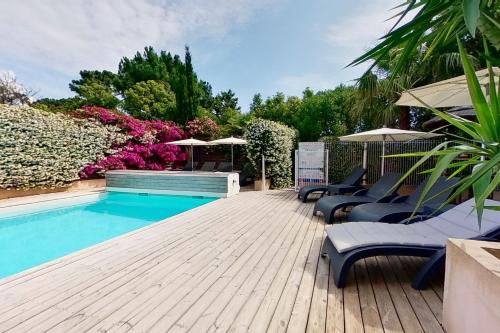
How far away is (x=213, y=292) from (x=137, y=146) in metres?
12.2

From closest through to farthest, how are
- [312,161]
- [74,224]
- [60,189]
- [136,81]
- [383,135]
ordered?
[74,224]
[383,135]
[312,161]
[60,189]
[136,81]

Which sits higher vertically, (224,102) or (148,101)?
(224,102)

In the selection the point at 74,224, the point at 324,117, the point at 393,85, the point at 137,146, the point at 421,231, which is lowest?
the point at 74,224

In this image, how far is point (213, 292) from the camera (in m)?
2.67

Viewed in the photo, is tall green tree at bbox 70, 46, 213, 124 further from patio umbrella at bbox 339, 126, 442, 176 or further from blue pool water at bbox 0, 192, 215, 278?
patio umbrella at bbox 339, 126, 442, 176

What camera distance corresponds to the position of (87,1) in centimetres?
930

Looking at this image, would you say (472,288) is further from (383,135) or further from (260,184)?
(260,184)

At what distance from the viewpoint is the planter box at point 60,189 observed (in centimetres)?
940

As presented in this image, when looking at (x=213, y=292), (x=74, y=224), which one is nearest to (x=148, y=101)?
(x=74, y=224)

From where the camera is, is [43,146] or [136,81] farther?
[136,81]

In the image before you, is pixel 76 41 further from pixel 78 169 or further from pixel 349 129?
pixel 349 129

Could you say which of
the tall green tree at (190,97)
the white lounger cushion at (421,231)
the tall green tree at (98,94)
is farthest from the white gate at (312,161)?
the tall green tree at (98,94)

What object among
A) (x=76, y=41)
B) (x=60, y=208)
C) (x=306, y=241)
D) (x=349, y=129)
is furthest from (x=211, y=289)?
(x=76, y=41)

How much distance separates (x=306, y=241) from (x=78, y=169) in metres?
10.6
